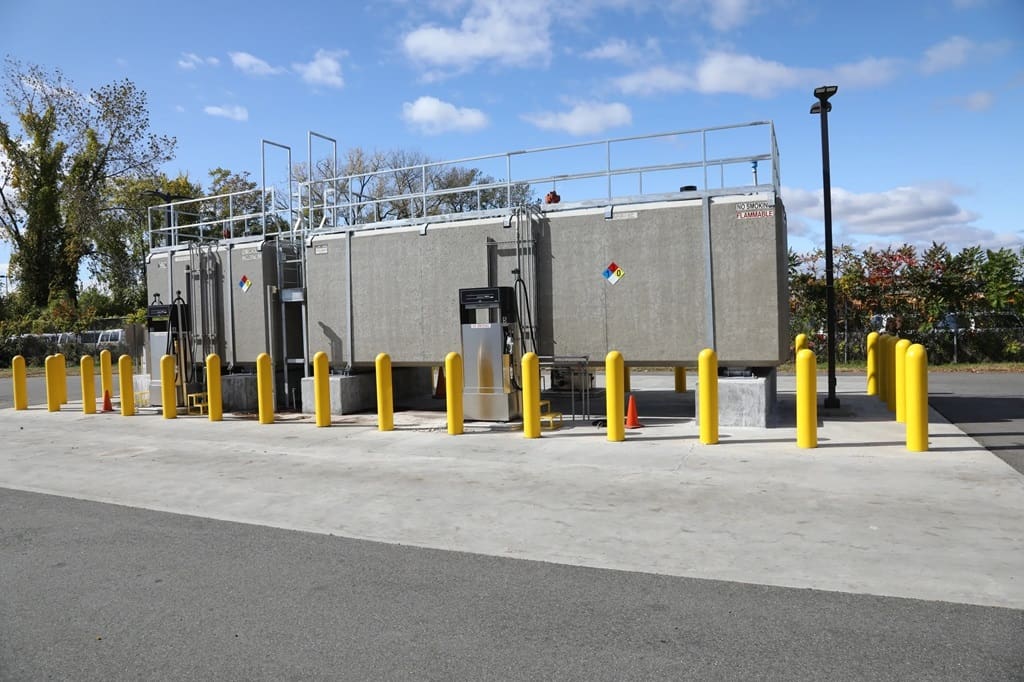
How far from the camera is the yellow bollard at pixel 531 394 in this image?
10719 mm

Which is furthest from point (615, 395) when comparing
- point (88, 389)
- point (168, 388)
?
point (88, 389)

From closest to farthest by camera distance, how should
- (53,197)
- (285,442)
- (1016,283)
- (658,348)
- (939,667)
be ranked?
(939,667), (285,442), (658,348), (1016,283), (53,197)

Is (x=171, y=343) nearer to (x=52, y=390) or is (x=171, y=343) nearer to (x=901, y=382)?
(x=52, y=390)

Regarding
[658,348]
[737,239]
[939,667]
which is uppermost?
[737,239]

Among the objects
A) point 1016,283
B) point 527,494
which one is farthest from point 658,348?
point 1016,283

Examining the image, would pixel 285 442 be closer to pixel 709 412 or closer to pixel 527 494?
pixel 527 494

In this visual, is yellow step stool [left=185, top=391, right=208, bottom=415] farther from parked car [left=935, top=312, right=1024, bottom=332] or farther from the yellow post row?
parked car [left=935, top=312, right=1024, bottom=332]

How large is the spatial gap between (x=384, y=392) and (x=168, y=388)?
5568mm

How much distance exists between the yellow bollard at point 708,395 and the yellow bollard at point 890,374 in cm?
480

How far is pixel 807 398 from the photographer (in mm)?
9539

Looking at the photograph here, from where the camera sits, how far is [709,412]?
33.2 feet

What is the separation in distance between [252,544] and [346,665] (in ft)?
8.45

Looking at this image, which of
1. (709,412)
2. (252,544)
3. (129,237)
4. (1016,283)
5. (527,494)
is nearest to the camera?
(252,544)

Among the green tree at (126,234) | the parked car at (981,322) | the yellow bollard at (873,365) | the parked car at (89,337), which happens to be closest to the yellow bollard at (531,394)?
the yellow bollard at (873,365)
